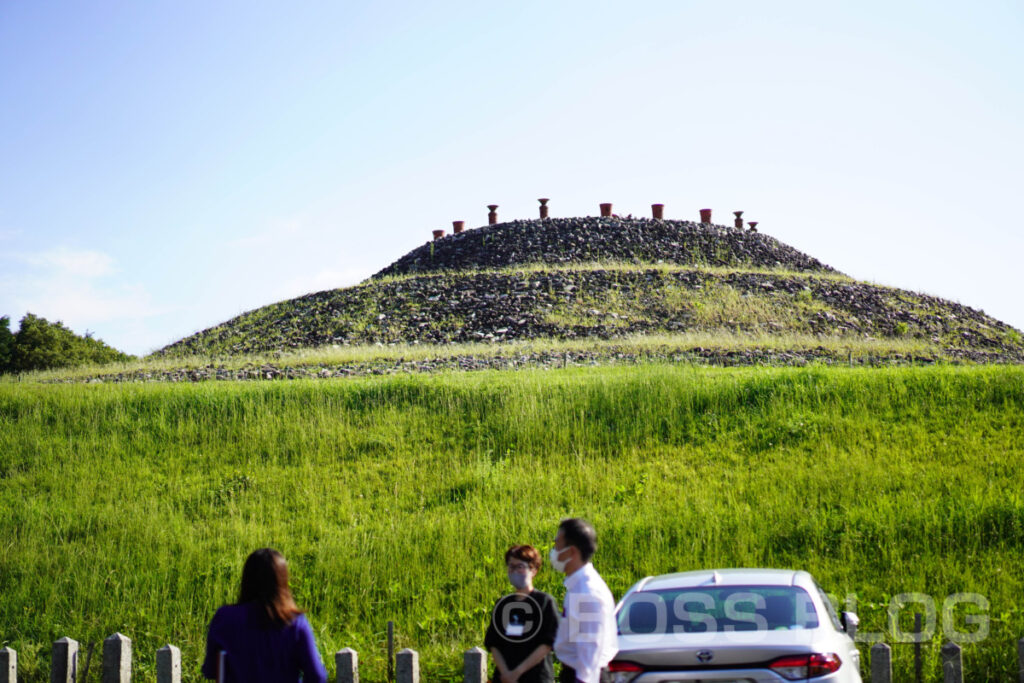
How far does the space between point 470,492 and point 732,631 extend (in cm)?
871

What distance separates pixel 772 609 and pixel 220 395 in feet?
52.9

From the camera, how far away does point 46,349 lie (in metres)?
52.3

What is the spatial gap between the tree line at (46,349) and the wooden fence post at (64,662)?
159 feet

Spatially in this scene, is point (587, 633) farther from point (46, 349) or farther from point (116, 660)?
point (46, 349)

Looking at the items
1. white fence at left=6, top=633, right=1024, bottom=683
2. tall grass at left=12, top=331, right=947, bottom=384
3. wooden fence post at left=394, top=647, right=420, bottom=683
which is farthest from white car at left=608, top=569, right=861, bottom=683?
tall grass at left=12, top=331, right=947, bottom=384

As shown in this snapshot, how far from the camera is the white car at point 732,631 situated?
493cm

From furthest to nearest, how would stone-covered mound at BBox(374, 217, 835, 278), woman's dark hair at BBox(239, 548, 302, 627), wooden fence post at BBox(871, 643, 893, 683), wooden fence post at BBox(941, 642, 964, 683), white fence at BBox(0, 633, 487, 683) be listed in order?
stone-covered mound at BBox(374, 217, 835, 278) → white fence at BBox(0, 633, 487, 683) → wooden fence post at BBox(871, 643, 893, 683) → wooden fence post at BBox(941, 642, 964, 683) → woman's dark hair at BBox(239, 548, 302, 627)

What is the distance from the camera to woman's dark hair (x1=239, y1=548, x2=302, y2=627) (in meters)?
3.96


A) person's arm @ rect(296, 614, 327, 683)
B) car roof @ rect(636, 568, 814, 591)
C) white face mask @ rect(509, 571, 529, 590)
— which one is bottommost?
car roof @ rect(636, 568, 814, 591)

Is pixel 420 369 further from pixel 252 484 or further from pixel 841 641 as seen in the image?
pixel 841 641

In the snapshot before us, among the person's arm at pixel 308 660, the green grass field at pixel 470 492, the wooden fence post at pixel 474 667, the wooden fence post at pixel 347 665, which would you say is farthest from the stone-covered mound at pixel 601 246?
the person's arm at pixel 308 660

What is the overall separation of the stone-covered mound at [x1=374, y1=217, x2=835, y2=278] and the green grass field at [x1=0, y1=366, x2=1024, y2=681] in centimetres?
2606

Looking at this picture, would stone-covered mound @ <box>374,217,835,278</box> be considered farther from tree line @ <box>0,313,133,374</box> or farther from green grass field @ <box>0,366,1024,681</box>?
green grass field @ <box>0,366,1024,681</box>

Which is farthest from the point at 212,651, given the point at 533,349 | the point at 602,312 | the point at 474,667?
the point at 602,312
